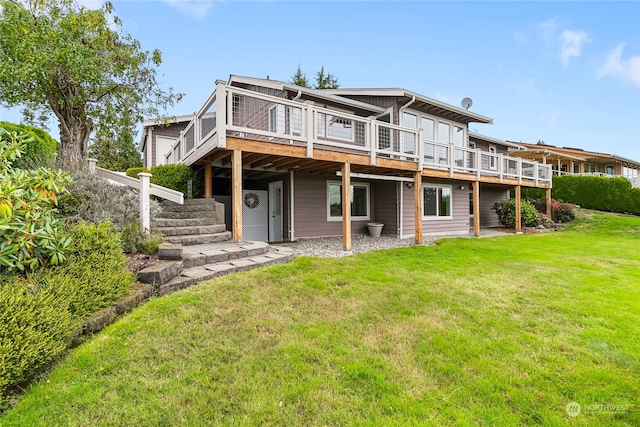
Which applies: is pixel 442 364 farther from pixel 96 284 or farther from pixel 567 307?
pixel 96 284

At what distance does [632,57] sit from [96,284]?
21136 mm

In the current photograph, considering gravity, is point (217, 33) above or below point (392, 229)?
above

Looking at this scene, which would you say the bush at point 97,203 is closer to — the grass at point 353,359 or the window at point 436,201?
the grass at point 353,359

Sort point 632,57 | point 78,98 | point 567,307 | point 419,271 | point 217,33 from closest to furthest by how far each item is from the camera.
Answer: point 567,307
point 419,271
point 78,98
point 217,33
point 632,57

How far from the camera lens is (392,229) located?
37.3ft

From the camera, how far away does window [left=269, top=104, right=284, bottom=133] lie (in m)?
7.92

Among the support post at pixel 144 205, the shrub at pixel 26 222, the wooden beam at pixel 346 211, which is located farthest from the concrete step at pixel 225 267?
the wooden beam at pixel 346 211

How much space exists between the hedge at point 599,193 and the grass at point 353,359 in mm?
17231

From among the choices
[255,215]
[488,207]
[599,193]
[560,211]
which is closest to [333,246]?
[255,215]

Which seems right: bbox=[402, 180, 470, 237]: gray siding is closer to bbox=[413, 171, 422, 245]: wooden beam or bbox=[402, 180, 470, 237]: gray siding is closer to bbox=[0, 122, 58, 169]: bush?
bbox=[413, 171, 422, 245]: wooden beam

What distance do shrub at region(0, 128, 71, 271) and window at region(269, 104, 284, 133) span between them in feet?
17.2

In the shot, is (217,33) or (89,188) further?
(217,33)

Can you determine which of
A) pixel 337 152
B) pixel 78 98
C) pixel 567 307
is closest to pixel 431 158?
pixel 337 152
